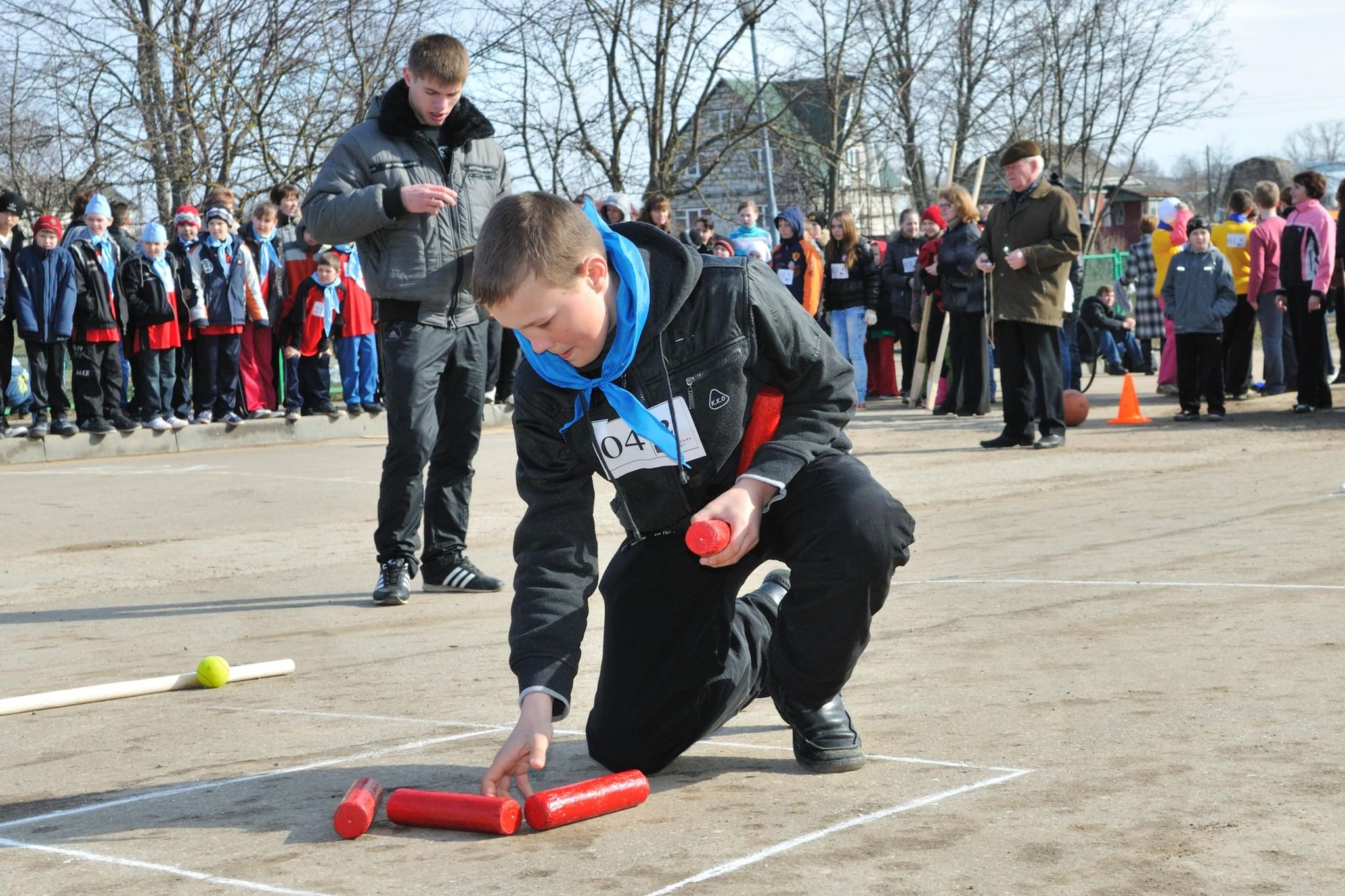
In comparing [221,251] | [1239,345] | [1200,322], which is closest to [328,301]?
[221,251]

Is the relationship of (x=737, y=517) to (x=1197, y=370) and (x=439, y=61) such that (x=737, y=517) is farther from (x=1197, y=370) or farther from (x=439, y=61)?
(x=1197, y=370)

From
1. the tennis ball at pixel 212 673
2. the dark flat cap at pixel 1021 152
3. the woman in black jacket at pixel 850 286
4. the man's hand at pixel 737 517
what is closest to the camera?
the man's hand at pixel 737 517

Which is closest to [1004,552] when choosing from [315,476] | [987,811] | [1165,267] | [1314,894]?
[987,811]

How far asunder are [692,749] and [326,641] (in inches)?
84.9

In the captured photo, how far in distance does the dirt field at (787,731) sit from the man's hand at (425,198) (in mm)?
1554

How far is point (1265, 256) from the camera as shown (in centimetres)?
1455

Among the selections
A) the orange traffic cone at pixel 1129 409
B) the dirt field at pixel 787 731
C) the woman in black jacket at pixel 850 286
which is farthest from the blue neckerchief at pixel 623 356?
the woman in black jacket at pixel 850 286

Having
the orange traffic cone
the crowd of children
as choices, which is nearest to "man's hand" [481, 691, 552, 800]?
the crowd of children

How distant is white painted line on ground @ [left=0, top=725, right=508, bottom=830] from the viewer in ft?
11.0

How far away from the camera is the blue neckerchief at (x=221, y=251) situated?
13.7 meters

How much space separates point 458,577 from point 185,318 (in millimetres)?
8237

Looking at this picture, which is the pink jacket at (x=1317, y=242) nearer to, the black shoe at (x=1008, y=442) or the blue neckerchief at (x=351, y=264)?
the black shoe at (x=1008, y=442)

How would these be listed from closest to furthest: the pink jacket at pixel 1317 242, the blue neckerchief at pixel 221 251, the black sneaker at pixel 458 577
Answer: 1. the black sneaker at pixel 458 577
2. the pink jacket at pixel 1317 242
3. the blue neckerchief at pixel 221 251

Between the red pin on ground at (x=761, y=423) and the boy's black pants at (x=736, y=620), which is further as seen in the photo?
the red pin on ground at (x=761, y=423)
